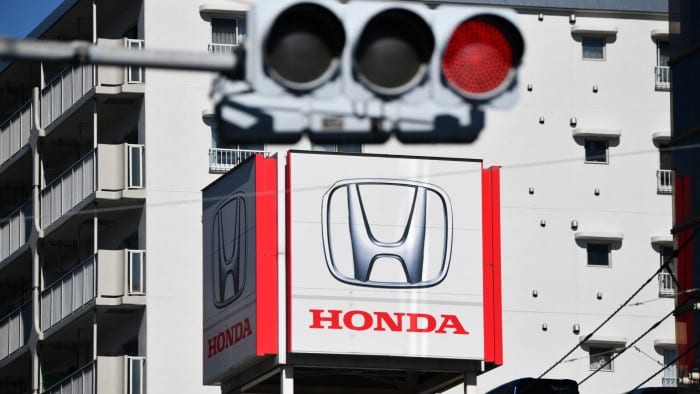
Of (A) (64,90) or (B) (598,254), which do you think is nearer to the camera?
(A) (64,90)

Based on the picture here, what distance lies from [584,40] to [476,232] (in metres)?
17.5

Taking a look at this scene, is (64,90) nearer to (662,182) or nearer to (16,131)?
(16,131)

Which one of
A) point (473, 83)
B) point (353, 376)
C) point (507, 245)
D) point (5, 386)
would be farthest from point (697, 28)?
point (5, 386)

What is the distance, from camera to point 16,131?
60.1 metres

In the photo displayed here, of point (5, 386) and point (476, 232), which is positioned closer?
point (476, 232)

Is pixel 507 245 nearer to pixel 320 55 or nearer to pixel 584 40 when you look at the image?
pixel 584 40

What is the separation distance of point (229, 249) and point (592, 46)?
19.7 metres

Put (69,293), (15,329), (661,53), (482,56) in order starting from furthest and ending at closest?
(15,329), (661,53), (69,293), (482,56)

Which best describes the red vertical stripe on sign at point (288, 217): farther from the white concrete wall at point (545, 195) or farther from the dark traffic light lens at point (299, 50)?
the dark traffic light lens at point (299, 50)

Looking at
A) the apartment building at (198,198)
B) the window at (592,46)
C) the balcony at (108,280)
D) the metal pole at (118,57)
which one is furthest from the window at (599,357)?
the metal pole at (118,57)

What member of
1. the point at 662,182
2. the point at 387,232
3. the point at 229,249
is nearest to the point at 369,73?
the point at 387,232

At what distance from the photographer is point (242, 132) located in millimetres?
9477

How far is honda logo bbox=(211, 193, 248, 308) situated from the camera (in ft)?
136

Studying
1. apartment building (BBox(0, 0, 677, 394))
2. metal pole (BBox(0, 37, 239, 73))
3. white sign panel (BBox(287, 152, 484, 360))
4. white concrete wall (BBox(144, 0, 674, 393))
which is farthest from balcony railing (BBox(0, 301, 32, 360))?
metal pole (BBox(0, 37, 239, 73))
